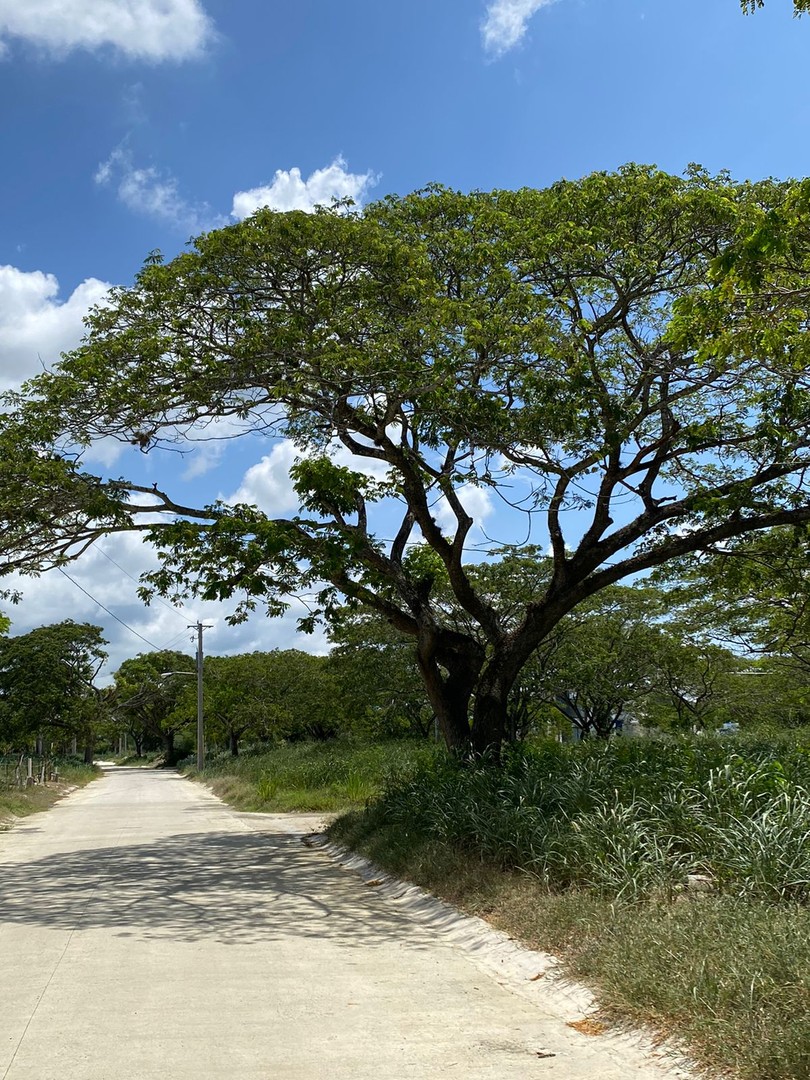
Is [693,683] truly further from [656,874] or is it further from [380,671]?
[656,874]

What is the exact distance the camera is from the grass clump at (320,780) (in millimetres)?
22531

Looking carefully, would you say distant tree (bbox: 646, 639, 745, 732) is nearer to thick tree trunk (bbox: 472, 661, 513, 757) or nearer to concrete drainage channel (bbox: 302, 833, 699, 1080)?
thick tree trunk (bbox: 472, 661, 513, 757)

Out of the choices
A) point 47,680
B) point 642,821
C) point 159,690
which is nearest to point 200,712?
point 47,680

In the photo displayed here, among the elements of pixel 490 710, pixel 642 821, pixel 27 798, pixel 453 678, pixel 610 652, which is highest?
pixel 610 652

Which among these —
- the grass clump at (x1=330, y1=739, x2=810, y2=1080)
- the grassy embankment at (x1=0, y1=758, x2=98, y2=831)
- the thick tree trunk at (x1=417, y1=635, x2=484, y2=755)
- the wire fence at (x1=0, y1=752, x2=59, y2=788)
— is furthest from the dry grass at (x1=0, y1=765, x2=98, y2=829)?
the grass clump at (x1=330, y1=739, x2=810, y2=1080)

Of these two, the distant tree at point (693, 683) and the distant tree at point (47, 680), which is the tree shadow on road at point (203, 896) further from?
the distant tree at point (47, 680)

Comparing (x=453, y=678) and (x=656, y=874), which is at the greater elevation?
(x=453, y=678)

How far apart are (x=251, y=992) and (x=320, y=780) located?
2008cm

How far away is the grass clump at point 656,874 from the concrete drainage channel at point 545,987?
12 centimetres

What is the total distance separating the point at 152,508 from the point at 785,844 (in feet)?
32.6

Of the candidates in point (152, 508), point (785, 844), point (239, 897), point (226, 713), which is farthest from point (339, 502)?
point (226, 713)

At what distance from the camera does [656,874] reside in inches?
300

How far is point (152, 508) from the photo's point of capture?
46.9 ft

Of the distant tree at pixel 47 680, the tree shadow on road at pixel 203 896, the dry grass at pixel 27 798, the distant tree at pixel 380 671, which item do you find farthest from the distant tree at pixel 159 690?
the tree shadow on road at pixel 203 896
